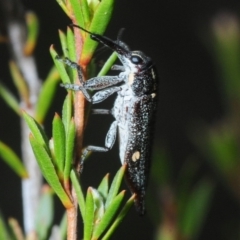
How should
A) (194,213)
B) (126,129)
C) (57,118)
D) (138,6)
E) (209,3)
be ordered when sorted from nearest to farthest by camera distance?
1. (57,118)
2. (194,213)
3. (126,129)
4. (138,6)
5. (209,3)

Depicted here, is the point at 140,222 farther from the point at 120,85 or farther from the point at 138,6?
the point at 120,85

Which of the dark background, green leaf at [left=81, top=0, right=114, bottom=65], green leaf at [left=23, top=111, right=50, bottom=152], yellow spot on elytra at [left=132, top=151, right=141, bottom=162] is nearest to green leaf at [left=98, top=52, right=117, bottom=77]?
green leaf at [left=81, top=0, right=114, bottom=65]

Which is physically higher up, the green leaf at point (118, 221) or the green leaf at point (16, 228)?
the green leaf at point (118, 221)

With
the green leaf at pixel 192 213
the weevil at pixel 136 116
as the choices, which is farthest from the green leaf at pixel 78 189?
the weevil at pixel 136 116

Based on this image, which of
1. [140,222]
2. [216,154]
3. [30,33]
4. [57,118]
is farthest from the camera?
[140,222]

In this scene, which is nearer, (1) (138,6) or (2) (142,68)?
(2) (142,68)

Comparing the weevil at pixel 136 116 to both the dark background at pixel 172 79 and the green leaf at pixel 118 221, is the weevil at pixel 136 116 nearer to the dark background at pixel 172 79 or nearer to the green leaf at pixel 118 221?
the green leaf at pixel 118 221

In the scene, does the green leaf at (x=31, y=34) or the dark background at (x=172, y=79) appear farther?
the dark background at (x=172, y=79)

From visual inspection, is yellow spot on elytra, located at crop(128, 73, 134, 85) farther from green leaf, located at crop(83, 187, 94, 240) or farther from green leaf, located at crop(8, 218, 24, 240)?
green leaf, located at crop(83, 187, 94, 240)

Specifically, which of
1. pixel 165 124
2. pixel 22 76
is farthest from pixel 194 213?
pixel 165 124
